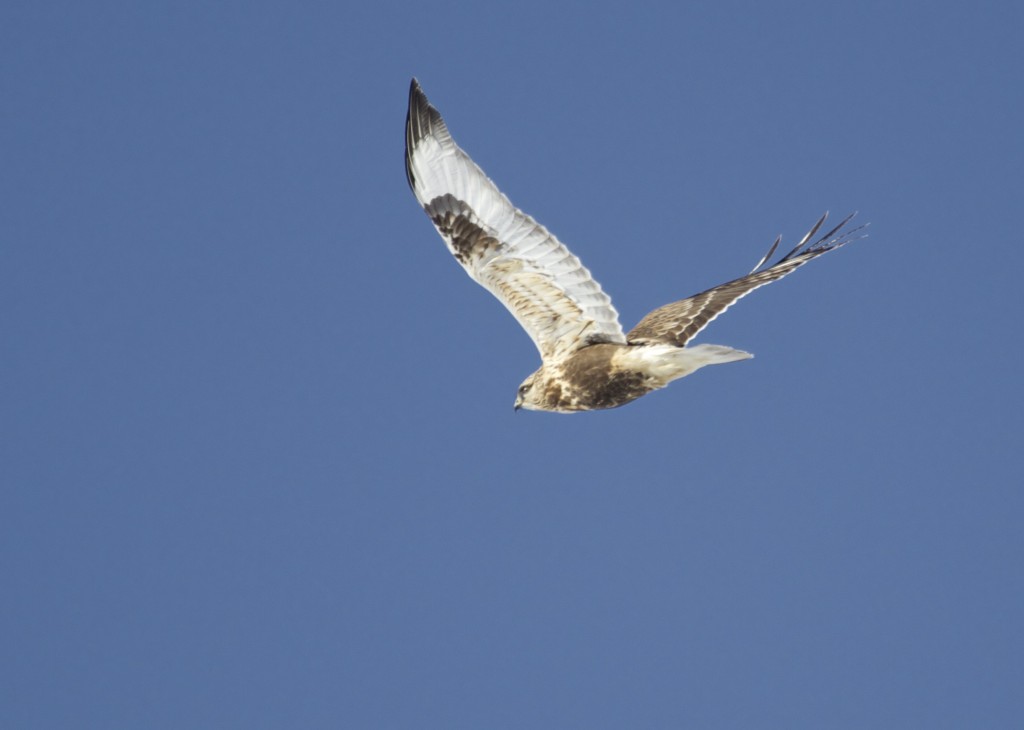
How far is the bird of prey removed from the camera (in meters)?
12.0

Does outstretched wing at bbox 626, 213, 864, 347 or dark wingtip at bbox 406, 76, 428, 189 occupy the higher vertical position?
dark wingtip at bbox 406, 76, 428, 189

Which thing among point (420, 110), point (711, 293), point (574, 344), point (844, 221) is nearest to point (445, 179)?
point (420, 110)

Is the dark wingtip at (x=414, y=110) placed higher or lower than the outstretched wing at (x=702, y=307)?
higher

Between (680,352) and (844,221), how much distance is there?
396 cm

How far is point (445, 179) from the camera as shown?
12.2 metres

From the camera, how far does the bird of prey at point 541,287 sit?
12.0 meters

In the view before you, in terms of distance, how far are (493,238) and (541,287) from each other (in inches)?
25.3

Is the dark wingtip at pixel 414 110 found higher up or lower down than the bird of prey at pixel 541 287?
higher up

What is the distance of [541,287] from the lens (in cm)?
1227

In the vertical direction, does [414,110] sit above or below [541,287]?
above

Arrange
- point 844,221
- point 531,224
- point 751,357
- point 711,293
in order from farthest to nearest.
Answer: point 844,221 < point 711,293 < point 531,224 < point 751,357

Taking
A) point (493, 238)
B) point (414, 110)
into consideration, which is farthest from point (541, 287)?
point (414, 110)

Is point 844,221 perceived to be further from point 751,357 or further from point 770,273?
point 751,357

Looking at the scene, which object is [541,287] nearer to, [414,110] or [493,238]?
[493,238]
